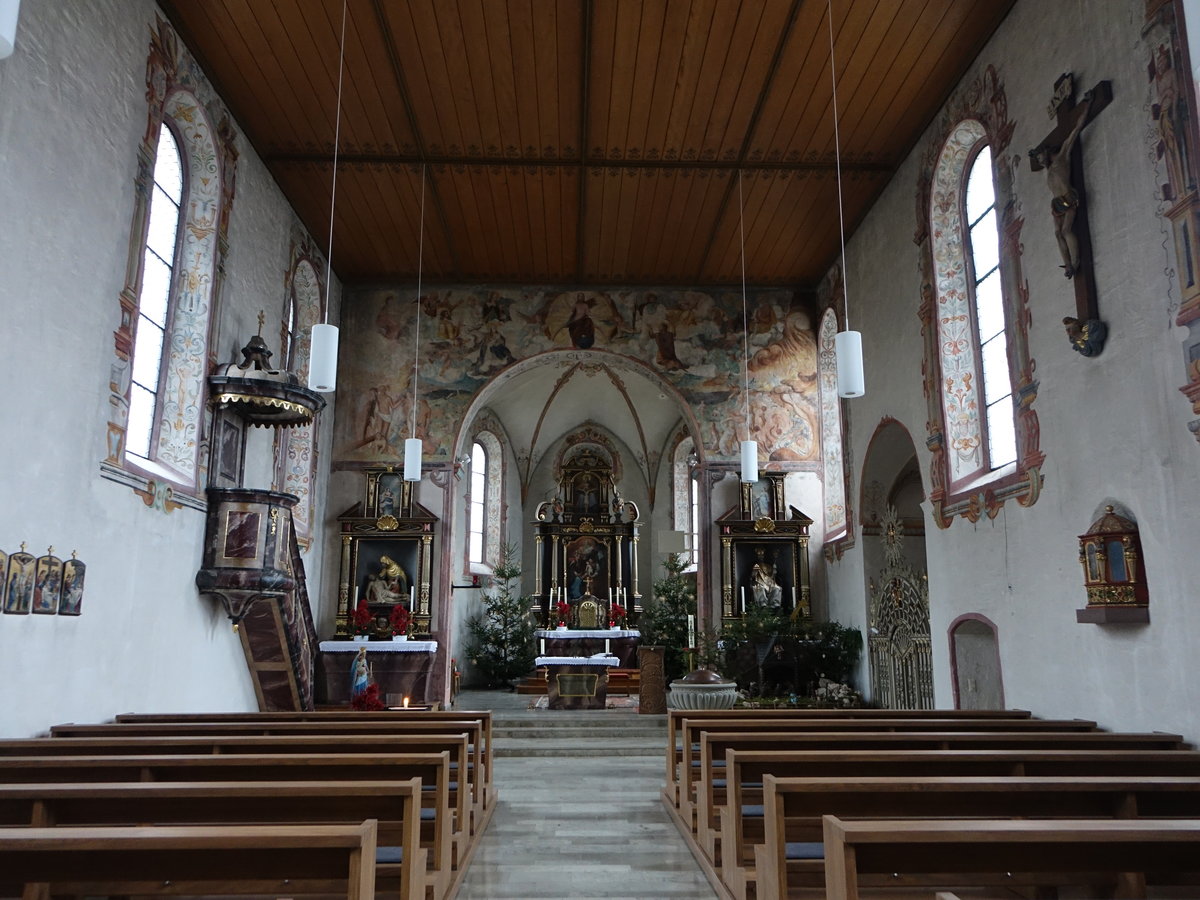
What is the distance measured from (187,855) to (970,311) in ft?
28.3

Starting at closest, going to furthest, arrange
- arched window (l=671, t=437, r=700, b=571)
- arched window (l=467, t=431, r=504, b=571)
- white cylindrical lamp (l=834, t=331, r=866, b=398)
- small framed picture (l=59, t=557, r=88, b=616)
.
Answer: small framed picture (l=59, t=557, r=88, b=616), white cylindrical lamp (l=834, t=331, r=866, b=398), arched window (l=467, t=431, r=504, b=571), arched window (l=671, t=437, r=700, b=571)

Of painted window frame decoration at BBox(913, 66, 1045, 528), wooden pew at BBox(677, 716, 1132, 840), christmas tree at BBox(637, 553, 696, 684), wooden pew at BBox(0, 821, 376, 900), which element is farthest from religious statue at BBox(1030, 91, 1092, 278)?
christmas tree at BBox(637, 553, 696, 684)

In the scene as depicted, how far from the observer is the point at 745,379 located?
14.1 metres

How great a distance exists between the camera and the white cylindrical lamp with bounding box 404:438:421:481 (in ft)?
36.4

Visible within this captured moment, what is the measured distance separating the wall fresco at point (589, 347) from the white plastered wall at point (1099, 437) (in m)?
5.30

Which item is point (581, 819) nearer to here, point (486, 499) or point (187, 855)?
point (187, 855)

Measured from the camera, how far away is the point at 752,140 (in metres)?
10.3

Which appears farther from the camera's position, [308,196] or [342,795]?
[308,196]

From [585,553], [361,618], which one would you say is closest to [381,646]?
[361,618]

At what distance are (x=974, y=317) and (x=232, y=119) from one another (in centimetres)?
795

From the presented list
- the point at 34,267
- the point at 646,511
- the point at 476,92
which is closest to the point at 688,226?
the point at 476,92

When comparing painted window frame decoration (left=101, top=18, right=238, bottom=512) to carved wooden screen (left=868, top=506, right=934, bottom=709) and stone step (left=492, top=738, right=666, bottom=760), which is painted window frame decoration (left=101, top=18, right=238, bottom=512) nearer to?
stone step (left=492, top=738, right=666, bottom=760)

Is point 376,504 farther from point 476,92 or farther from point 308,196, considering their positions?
point 476,92

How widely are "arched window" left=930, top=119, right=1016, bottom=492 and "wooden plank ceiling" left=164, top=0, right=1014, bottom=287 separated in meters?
0.80
